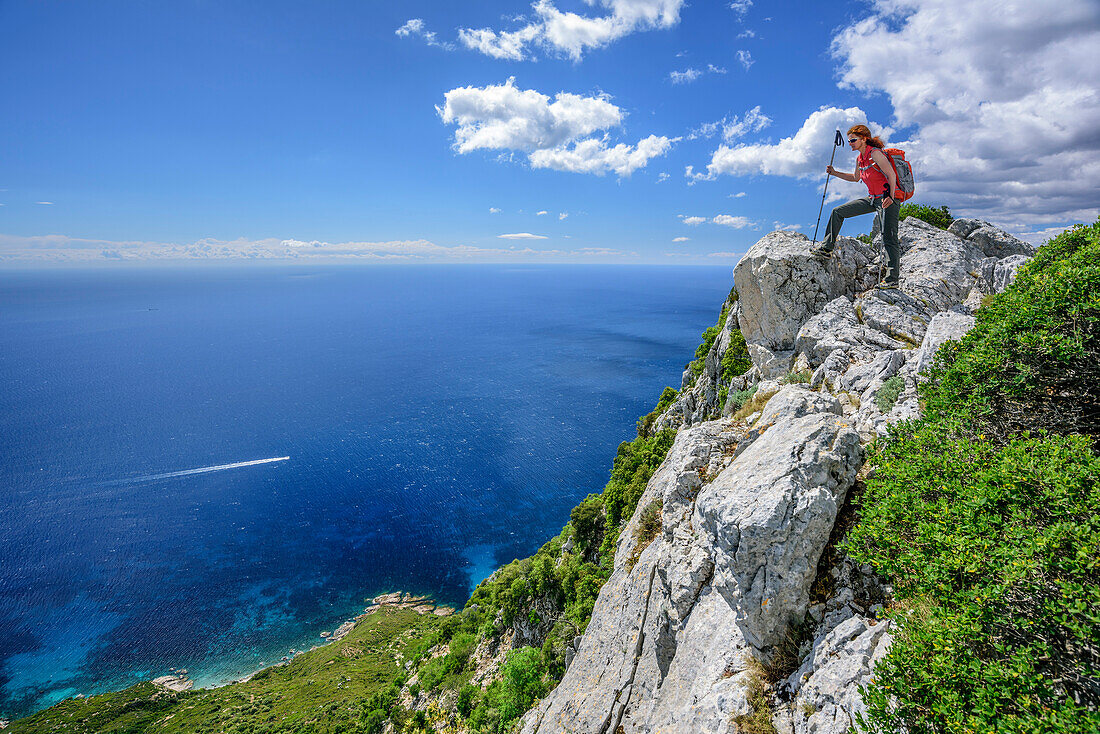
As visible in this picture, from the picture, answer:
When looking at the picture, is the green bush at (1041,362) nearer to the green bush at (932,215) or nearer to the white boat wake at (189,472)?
the green bush at (932,215)

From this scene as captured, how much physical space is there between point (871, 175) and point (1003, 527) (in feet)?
50.2

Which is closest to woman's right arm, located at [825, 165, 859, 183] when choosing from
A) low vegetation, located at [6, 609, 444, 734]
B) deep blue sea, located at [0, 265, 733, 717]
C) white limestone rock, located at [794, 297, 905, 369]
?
white limestone rock, located at [794, 297, 905, 369]

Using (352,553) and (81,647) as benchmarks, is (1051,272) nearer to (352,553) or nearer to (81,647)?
(352,553)

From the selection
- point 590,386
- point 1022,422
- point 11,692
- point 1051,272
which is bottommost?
point 11,692

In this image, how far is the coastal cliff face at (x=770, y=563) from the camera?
8.47 metres

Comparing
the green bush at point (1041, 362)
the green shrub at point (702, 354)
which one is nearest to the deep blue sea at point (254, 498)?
the green shrub at point (702, 354)

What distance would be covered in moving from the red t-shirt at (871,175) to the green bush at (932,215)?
13181 mm

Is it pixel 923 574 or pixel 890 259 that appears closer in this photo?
pixel 923 574

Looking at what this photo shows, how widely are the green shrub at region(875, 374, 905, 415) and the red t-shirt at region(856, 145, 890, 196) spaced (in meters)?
9.31

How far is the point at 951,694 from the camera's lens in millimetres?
5453

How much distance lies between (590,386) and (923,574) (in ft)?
389

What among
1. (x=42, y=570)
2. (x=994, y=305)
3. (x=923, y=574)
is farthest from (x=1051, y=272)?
(x=42, y=570)

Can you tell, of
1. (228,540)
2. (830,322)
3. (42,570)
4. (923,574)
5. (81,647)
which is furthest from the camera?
(228,540)

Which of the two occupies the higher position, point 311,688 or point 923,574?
point 923,574
